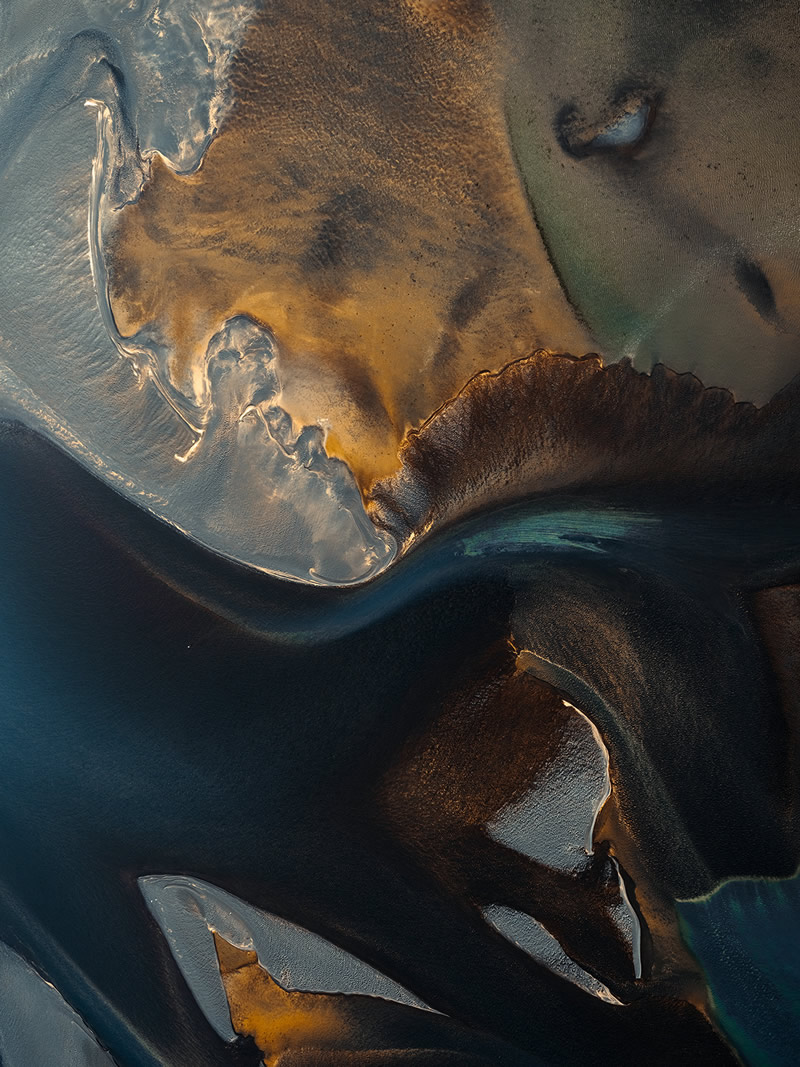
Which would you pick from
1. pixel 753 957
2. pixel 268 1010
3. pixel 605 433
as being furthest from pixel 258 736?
Answer: pixel 753 957

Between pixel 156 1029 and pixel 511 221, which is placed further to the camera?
pixel 156 1029

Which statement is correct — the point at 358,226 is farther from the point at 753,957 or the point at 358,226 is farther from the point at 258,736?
the point at 753,957

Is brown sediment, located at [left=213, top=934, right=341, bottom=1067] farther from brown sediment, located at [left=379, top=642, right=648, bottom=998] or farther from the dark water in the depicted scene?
brown sediment, located at [left=379, top=642, right=648, bottom=998]

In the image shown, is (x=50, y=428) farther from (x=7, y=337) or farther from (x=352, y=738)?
(x=352, y=738)

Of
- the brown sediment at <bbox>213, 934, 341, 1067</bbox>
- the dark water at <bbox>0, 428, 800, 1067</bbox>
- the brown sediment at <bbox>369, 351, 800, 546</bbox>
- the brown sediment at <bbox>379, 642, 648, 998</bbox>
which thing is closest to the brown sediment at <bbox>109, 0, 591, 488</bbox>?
the brown sediment at <bbox>369, 351, 800, 546</bbox>

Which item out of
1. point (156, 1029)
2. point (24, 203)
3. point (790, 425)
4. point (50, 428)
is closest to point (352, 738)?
point (156, 1029)
